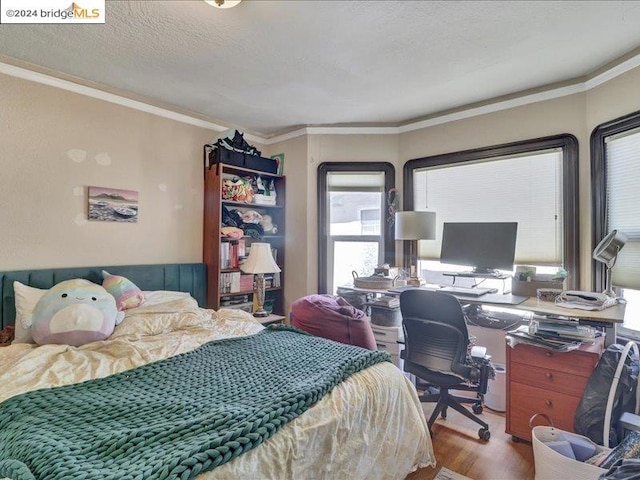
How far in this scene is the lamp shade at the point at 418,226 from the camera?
9.71 feet

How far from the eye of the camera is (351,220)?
3.65 meters

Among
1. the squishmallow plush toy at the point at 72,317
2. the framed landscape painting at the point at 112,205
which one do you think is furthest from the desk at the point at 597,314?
the framed landscape painting at the point at 112,205

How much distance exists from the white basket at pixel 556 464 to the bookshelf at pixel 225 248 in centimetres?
264

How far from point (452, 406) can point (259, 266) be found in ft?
6.45

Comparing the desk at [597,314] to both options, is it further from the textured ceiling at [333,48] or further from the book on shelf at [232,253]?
the book on shelf at [232,253]

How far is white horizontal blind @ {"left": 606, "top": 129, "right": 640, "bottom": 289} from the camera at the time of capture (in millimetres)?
2178

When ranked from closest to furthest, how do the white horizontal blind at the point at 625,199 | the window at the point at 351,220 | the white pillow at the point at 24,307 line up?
the white pillow at the point at 24,307 → the white horizontal blind at the point at 625,199 → the window at the point at 351,220

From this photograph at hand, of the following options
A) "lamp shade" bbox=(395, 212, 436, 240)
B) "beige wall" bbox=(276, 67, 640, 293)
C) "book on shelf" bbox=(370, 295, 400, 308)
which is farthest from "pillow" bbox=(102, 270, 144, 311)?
"lamp shade" bbox=(395, 212, 436, 240)

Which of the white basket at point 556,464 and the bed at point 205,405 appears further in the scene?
the white basket at point 556,464

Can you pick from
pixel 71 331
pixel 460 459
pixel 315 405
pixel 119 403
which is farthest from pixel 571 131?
pixel 71 331

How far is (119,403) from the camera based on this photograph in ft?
4.17

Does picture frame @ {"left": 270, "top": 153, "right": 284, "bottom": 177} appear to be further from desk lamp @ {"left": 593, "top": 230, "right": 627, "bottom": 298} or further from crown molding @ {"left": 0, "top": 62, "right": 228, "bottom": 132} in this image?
desk lamp @ {"left": 593, "top": 230, "right": 627, "bottom": 298}

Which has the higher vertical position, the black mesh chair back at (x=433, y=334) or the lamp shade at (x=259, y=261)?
the lamp shade at (x=259, y=261)

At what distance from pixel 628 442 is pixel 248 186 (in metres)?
3.31
